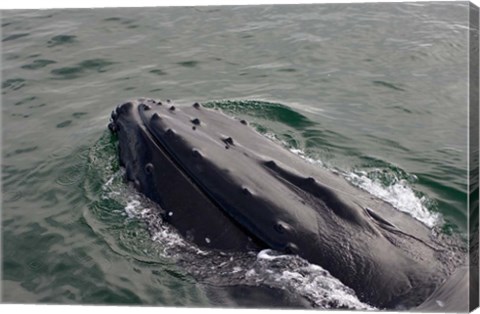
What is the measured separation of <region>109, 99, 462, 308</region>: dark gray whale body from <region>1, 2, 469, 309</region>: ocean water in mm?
215

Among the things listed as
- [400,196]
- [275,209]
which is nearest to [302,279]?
[275,209]

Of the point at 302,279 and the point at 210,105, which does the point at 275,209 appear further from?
the point at 210,105

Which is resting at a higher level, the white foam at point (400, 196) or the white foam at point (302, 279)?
the white foam at point (302, 279)

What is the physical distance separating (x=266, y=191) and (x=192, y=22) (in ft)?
28.8

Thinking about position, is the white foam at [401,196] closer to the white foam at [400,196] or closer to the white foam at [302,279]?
the white foam at [400,196]

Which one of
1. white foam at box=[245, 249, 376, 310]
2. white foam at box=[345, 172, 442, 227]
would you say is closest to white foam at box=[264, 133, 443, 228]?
white foam at box=[345, 172, 442, 227]

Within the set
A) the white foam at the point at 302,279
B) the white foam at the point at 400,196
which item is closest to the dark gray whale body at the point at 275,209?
the white foam at the point at 302,279

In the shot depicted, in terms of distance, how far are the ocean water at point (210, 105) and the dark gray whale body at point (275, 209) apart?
215mm

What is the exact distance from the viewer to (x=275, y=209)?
20.3 feet

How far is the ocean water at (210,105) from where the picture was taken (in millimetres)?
6812

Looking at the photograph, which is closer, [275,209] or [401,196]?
[275,209]

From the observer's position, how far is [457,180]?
29.6ft

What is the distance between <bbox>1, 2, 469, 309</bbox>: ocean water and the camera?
22.4ft

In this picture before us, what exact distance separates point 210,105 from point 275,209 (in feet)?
18.1
